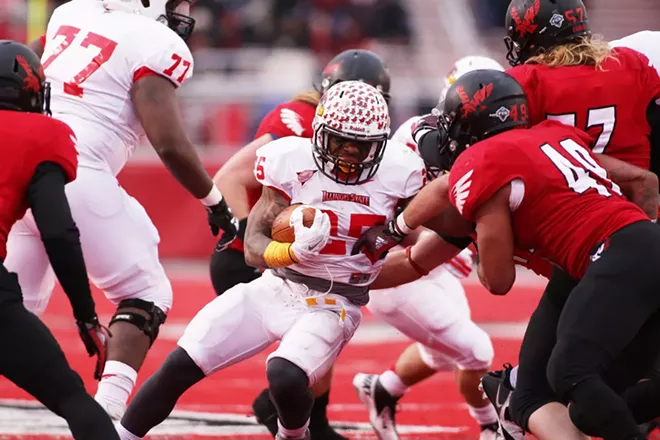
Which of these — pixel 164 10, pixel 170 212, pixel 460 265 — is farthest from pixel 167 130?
pixel 170 212

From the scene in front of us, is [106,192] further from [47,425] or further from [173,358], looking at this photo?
[47,425]

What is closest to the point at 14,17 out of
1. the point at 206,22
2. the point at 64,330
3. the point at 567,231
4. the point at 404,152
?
the point at 206,22

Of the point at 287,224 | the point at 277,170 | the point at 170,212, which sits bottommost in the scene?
→ the point at 170,212

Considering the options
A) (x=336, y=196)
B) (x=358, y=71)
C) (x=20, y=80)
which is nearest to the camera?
(x=20, y=80)

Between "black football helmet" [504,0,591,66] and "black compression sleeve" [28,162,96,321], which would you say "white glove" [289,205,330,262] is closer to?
"black compression sleeve" [28,162,96,321]

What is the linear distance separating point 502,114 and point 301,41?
381 inches

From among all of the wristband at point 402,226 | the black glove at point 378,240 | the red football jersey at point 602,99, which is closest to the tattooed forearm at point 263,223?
the black glove at point 378,240

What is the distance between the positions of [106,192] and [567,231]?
187 centimetres

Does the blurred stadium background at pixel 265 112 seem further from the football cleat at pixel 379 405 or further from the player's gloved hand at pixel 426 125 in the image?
the player's gloved hand at pixel 426 125

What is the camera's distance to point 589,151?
3848 mm

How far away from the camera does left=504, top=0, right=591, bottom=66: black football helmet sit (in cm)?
419

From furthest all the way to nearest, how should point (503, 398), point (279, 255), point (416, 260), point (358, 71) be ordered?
point (358, 71), point (416, 260), point (503, 398), point (279, 255)

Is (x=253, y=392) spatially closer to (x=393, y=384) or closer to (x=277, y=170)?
(x=393, y=384)

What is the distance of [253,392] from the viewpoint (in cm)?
602
